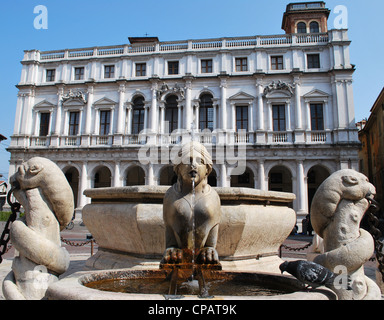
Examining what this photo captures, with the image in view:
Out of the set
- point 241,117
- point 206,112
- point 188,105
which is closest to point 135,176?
point 188,105

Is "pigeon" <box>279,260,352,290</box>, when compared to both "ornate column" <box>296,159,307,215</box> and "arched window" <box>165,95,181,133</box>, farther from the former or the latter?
"arched window" <box>165,95,181,133</box>

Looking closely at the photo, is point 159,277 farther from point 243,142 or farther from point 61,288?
point 243,142

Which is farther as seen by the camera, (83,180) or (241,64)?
(241,64)

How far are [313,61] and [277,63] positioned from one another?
2883 mm

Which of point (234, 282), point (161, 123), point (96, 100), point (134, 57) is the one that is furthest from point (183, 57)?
point (234, 282)

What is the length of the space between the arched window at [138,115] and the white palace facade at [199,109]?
0.09m

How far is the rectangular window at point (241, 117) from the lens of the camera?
25406mm

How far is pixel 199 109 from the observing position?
2622cm

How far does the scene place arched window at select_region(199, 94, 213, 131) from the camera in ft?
85.0

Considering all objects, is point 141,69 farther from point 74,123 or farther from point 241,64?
point 241,64

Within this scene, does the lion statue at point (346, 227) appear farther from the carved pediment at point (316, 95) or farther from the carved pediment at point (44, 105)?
the carved pediment at point (44, 105)

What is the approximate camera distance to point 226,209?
4613mm

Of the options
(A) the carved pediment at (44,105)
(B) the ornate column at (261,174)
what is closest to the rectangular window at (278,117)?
(B) the ornate column at (261,174)

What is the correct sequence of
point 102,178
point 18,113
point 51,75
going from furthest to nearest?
point 102,178 → point 51,75 → point 18,113
